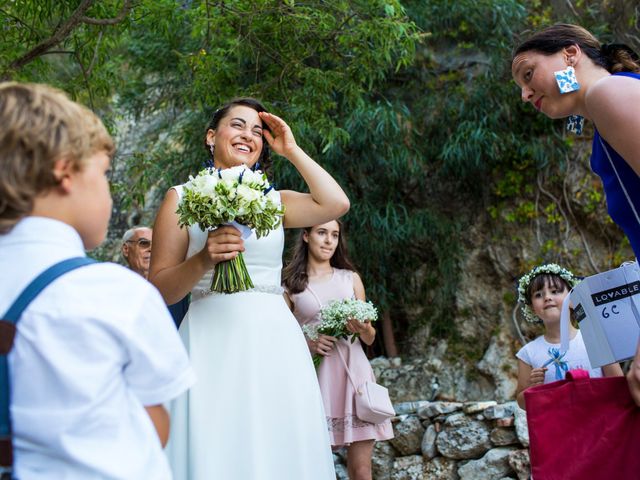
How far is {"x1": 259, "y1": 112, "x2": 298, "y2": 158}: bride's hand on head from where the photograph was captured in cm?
381

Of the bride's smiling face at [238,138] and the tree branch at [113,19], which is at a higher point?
the tree branch at [113,19]

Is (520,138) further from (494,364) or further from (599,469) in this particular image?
(599,469)

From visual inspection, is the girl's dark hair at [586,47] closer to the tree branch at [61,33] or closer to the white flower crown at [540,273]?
the white flower crown at [540,273]

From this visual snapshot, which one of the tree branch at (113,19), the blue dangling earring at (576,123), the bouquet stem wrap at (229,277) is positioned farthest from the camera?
the tree branch at (113,19)

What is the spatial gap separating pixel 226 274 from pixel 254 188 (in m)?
0.40

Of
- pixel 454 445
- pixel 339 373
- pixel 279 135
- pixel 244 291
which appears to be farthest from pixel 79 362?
pixel 454 445

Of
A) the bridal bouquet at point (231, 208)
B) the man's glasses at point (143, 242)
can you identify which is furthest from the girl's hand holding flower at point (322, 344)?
the bridal bouquet at point (231, 208)

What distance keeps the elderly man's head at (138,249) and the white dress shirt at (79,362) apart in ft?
14.5

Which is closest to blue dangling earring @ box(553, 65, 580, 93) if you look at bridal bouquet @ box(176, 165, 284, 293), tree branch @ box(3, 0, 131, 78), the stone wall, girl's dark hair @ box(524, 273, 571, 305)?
bridal bouquet @ box(176, 165, 284, 293)

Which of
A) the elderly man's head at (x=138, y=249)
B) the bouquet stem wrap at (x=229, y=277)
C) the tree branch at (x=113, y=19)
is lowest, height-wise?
the bouquet stem wrap at (x=229, y=277)

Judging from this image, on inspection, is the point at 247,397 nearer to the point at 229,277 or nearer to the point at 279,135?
the point at 229,277

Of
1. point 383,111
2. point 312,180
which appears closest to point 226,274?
point 312,180

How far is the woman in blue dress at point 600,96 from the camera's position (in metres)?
2.26

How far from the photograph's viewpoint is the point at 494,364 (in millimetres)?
8961
